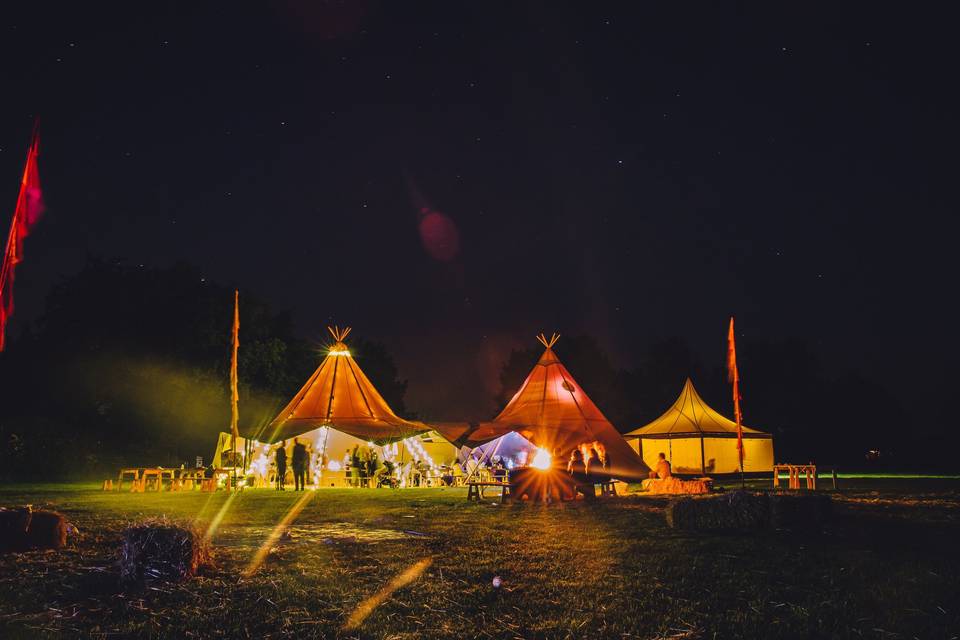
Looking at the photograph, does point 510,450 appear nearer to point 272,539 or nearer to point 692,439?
point 692,439

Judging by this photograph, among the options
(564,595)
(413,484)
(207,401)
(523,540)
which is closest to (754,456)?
(413,484)

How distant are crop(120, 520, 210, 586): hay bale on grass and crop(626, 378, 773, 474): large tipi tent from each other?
24.4 meters

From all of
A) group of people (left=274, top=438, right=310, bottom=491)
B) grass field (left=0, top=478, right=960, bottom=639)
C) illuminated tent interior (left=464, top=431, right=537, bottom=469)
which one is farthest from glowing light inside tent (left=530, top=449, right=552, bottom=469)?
grass field (left=0, top=478, right=960, bottom=639)

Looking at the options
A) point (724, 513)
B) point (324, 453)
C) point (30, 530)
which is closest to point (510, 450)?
point (324, 453)


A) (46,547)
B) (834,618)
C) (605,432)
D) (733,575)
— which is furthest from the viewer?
(605,432)

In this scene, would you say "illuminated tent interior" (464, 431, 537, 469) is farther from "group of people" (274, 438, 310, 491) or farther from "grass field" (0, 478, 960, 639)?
"grass field" (0, 478, 960, 639)

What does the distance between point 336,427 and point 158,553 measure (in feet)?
56.1

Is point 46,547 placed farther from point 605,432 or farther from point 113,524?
point 605,432

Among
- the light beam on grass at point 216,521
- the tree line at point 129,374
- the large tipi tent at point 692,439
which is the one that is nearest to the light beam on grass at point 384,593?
the light beam on grass at point 216,521

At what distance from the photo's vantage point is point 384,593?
5.26m

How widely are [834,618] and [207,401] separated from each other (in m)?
30.6

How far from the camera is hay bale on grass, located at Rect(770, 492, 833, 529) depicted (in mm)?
8664

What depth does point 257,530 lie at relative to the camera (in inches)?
366

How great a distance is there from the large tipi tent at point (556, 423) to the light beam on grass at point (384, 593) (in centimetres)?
1368
